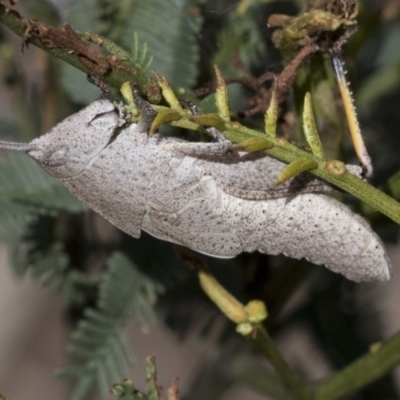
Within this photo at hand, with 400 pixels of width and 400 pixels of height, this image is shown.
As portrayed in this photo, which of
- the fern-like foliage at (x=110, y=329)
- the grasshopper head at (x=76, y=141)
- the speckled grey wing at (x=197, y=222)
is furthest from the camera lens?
the fern-like foliage at (x=110, y=329)

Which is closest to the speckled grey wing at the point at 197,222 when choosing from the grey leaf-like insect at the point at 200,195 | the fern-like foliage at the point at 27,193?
the grey leaf-like insect at the point at 200,195

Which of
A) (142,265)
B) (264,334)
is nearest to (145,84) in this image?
(264,334)

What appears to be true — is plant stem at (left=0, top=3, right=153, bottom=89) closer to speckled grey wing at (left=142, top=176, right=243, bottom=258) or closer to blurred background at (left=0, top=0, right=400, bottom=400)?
blurred background at (left=0, top=0, right=400, bottom=400)

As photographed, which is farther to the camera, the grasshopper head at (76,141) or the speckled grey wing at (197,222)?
the speckled grey wing at (197,222)

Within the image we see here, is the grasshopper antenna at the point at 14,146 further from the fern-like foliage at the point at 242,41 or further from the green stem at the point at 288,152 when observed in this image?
the fern-like foliage at the point at 242,41

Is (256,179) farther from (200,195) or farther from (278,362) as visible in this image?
(278,362)

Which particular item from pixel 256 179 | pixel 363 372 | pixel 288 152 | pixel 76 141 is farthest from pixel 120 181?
pixel 363 372

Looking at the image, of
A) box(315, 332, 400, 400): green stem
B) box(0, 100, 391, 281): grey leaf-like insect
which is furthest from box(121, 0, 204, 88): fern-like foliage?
box(315, 332, 400, 400): green stem
